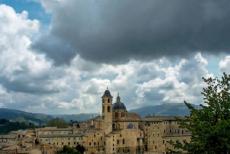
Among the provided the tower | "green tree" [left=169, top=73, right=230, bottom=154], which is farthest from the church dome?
"green tree" [left=169, top=73, right=230, bottom=154]

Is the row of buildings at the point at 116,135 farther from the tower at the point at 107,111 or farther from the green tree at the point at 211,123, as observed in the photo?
the green tree at the point at 211,123

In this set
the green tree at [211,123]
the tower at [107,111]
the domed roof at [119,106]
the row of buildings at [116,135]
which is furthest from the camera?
the domed roof at [119,106]

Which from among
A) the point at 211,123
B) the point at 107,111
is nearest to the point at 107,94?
the point at 107,111

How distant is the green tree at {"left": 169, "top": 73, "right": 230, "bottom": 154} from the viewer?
2085 centimetres

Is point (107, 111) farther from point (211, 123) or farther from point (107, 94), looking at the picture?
point (211, 123)

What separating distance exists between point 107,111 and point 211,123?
92169 millimetres

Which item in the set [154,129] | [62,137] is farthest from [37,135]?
[154,129]

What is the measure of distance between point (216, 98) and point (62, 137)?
9318 centimetres

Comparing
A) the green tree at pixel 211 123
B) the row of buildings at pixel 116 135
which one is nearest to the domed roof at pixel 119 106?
the row of buildings at pixel 116 135

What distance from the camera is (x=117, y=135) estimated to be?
109 metres

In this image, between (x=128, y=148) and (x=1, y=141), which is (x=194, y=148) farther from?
(x=1, y=141)

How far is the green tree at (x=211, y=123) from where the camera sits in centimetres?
2085

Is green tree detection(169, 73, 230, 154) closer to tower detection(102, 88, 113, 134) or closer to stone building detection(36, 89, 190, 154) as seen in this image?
stone building detection(36, 89, 190, 154)

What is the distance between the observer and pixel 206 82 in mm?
22578
